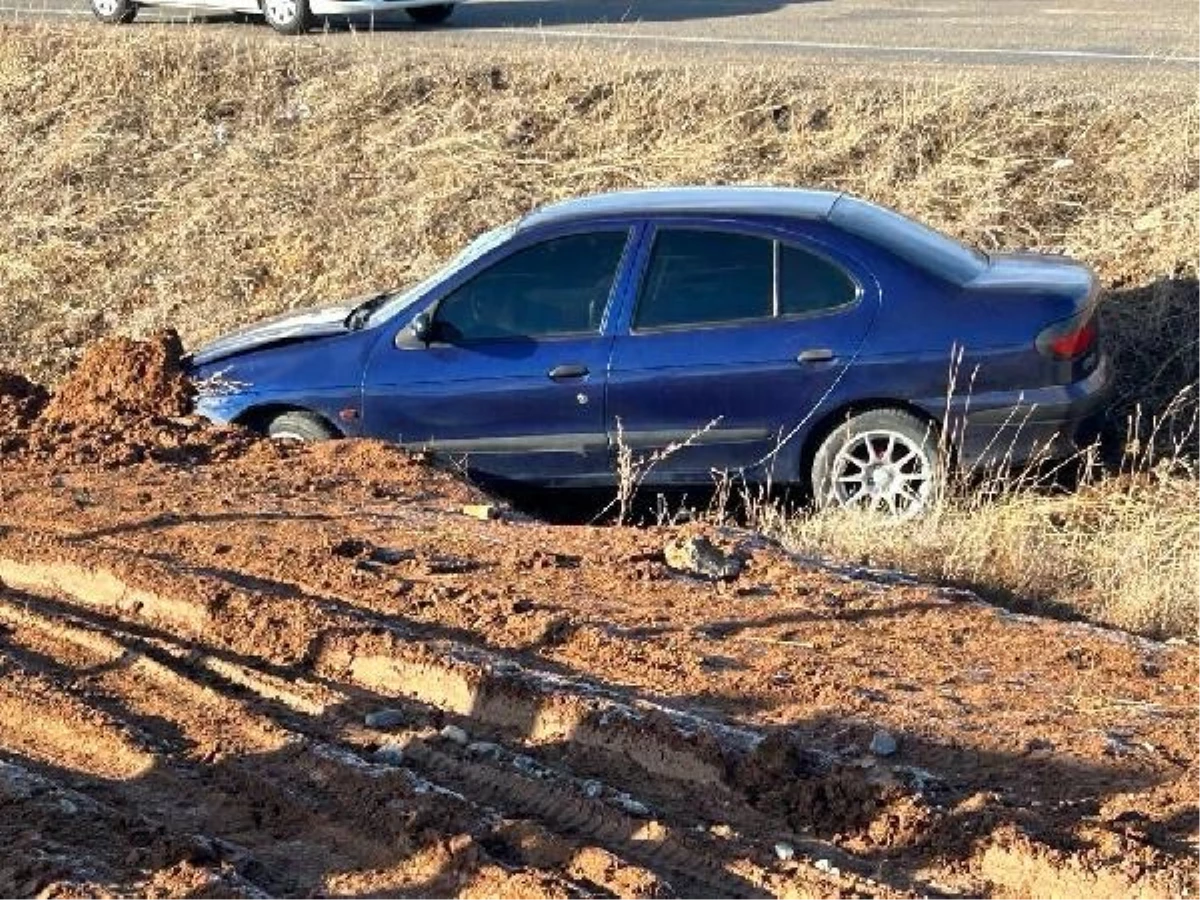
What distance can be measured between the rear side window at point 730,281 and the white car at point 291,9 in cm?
1116

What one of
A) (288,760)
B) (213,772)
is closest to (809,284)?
(288,760)

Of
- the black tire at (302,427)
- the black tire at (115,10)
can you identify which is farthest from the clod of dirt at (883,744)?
the black tire at (115,10)

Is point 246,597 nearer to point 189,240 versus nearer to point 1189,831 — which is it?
point 1189,831

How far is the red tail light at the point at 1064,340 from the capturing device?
1012cm

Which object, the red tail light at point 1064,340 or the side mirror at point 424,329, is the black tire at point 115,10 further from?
the red tail light at point 1064,340

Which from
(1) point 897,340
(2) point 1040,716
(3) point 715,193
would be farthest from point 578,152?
(2) point 1040,716

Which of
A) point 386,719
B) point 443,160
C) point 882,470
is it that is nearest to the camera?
point 386,719

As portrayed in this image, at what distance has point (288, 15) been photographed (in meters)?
21.1

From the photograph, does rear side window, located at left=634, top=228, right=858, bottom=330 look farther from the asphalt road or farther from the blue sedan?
the asphalt road

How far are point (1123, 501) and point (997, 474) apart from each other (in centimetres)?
73

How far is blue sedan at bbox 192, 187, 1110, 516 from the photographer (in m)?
10.2

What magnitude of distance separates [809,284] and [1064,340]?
4.19 feet

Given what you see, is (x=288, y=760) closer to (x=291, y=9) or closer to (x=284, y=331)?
(x=284, y=331)

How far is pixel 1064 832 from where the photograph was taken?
554cm
